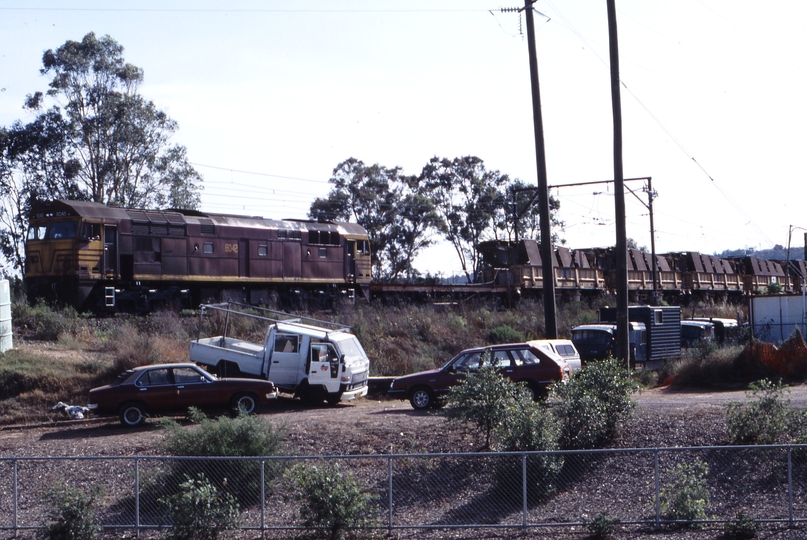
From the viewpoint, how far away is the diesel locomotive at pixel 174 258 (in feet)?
85.7

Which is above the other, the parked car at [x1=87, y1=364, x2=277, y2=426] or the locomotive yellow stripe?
the locomotive yellow stripe

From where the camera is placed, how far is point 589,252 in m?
47.9

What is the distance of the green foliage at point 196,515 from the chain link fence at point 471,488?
0.47 m

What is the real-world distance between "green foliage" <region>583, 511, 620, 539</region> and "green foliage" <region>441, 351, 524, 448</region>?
3128mm

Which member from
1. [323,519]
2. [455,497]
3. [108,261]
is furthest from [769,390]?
[108,261]

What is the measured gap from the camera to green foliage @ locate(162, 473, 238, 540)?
10.1 metres

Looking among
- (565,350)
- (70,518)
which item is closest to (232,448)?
(70,518)

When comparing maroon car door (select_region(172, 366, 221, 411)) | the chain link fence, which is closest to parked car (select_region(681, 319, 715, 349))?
the chain link fence

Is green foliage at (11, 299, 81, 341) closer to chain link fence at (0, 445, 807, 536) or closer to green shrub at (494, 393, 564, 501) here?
chain link fence at (0, 445, 807, 536)

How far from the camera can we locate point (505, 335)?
98.1ft

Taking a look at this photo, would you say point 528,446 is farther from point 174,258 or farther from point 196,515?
point 174,258

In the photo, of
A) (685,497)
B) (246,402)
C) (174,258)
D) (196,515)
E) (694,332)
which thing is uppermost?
(174,258)

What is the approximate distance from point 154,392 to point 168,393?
286 millimetres

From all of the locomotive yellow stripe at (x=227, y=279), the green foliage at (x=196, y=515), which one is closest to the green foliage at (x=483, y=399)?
the green foliage at (x=196, y=515)
